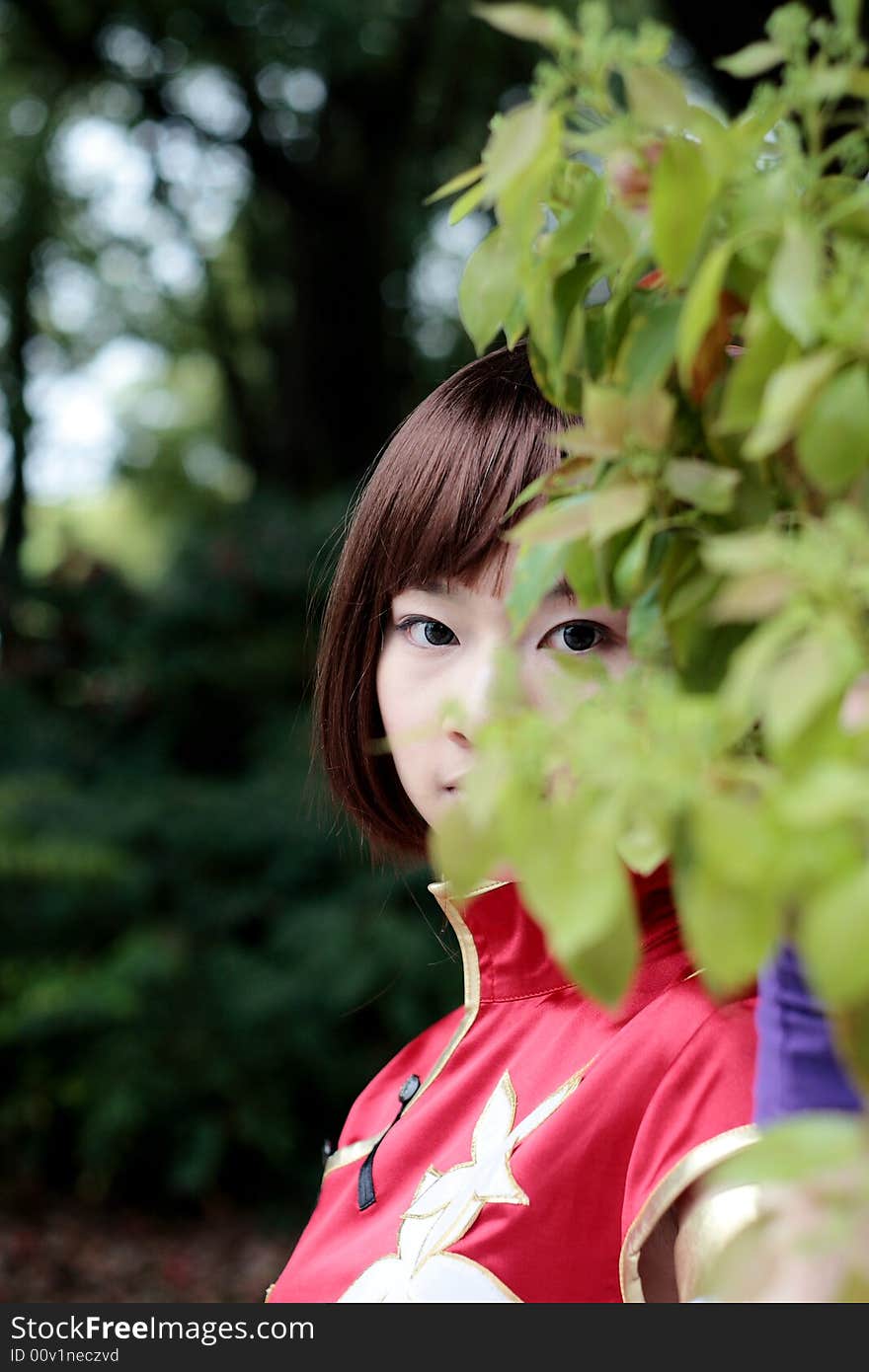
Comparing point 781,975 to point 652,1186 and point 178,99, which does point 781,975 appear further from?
point 178,99

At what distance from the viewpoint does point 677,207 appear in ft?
1.75

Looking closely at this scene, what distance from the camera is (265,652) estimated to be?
4895 mm

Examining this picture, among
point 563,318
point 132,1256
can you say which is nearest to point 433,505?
point 563,318

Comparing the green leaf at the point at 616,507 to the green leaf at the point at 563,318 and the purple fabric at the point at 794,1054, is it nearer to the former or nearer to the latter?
the green leaf at the point at 563,318

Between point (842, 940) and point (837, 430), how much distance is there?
204mm

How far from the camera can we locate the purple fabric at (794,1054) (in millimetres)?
566

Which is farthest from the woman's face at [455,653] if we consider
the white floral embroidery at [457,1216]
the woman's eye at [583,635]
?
the white floral embroidery at [457,1216]

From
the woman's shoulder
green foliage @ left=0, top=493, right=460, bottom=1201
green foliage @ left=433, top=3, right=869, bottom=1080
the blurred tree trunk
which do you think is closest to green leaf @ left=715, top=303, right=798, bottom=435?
green foliage @ left=433, top=3, right=869, bottom=1080

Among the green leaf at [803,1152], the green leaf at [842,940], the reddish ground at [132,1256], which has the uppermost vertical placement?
the green leaf at [842,940]

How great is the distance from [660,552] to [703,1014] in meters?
0.37

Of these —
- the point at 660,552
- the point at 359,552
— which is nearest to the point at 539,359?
the point at 660,552

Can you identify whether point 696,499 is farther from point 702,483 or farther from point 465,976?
point 465,976

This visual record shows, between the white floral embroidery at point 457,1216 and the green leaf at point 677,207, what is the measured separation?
1.93 feet

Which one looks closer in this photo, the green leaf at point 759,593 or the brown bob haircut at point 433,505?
the green leaf at point 759,593
